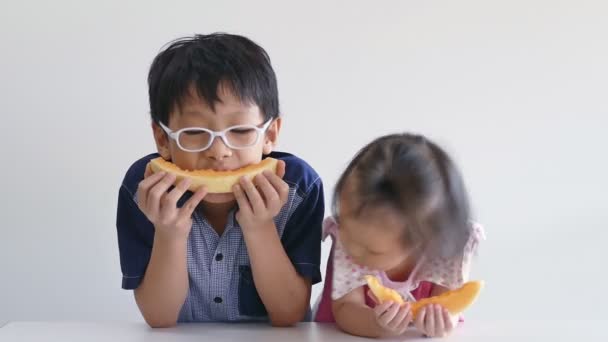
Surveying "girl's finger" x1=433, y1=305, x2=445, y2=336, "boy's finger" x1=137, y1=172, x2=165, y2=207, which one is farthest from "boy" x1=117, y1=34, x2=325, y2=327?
"girl's finger" x1=433, y1=305, x2=445, y2=336

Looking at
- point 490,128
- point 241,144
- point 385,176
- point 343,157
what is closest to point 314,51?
point 343,157

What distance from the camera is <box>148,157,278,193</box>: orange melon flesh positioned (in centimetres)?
93

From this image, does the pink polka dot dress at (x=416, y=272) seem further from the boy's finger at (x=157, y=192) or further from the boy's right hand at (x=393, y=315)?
the boy's finger at (x=157, y=192)

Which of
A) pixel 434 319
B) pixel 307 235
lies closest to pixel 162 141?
pixel 307 235

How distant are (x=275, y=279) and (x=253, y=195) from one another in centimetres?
14

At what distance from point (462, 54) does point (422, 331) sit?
810mm

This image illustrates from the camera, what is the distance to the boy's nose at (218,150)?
3.06 feet

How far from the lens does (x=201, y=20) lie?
152 centimetres

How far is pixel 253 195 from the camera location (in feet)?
3.06

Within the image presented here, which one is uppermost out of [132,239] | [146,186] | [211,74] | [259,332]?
[211,74]

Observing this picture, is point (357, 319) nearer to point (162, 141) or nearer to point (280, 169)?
→ point (280, 169)

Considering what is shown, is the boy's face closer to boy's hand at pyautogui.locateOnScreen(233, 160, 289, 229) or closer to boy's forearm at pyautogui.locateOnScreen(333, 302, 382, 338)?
boy's hand at pyautogui.locateOnScreen(233, 160, 289, 229)

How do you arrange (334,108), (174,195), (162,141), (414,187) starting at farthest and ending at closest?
(334,108), (162,141), (174,195), (414,187)

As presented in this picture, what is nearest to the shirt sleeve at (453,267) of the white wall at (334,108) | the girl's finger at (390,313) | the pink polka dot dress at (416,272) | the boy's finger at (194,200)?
the pink polka dot dress at (416,272)
